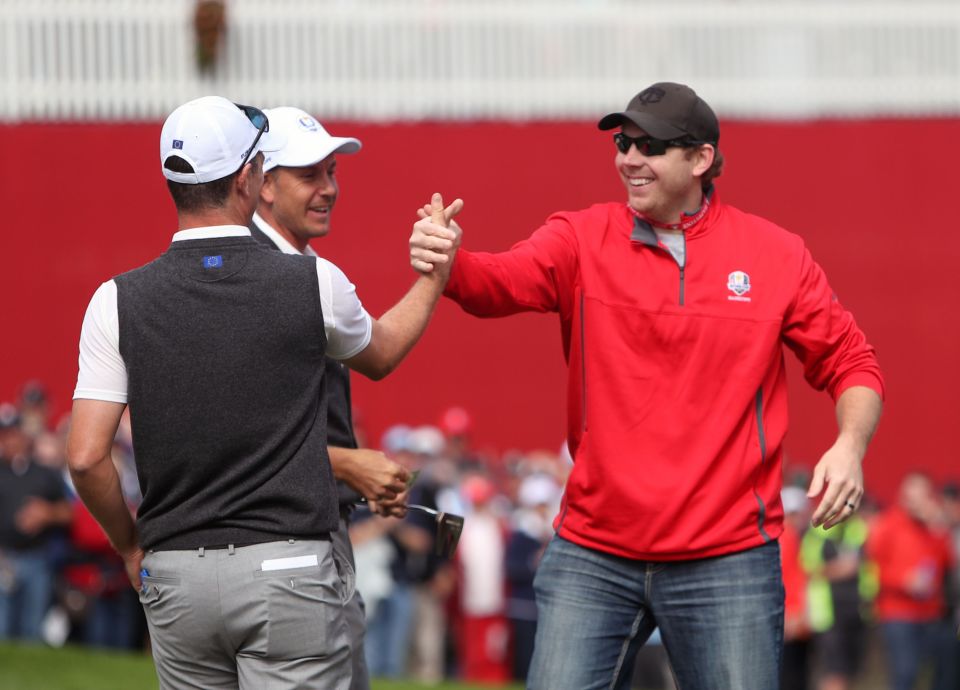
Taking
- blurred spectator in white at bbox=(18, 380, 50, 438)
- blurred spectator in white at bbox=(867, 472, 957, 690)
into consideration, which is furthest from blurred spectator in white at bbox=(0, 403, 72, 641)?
blurred spectator in white at bbox=(867, 472, 957, 690)

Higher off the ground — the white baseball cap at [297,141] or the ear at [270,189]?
the white baseball cap at [297,141]

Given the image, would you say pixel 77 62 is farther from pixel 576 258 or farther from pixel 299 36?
pixel 576 258

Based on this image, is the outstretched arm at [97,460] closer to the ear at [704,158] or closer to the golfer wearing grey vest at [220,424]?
the golfer wearing grey vest at [220,424]

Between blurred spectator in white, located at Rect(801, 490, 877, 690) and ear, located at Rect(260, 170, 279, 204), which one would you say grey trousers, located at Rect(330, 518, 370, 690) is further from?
blurred spectator in white, located at Rect(801, 490, 877, 690)

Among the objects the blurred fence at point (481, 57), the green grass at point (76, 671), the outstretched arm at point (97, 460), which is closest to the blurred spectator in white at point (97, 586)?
the green grass at point (76, 671)

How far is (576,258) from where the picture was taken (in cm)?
462

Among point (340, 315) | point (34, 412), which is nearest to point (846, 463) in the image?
point (340, 315)

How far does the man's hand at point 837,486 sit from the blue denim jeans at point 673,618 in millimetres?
293

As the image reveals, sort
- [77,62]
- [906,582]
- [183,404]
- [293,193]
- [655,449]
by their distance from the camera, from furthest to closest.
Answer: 1. [77,62]
2. [906,582]
3. [293,193]
4. [655,449]
5. [183,404]

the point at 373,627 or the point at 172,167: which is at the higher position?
the point at 172,167

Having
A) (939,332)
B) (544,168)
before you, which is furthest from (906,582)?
(544,168)

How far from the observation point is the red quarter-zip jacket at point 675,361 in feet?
14.4

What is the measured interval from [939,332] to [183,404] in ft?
50.1

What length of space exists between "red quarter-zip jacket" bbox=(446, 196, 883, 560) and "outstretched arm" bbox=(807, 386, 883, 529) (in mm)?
71
